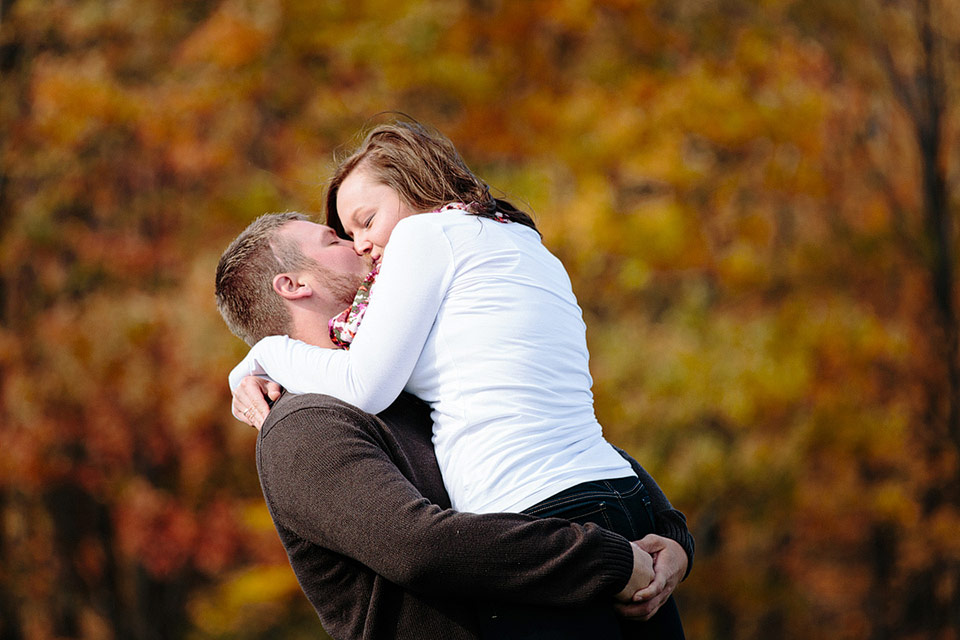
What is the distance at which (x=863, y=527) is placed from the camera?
29.2 ft

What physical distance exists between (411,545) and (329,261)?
0.73 metres

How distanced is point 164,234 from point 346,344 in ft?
23.7

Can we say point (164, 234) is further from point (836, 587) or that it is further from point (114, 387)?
point (836, 587)

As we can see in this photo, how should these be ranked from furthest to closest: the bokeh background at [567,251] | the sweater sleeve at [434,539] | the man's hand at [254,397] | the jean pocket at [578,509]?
the bokeh background at [567,251], the man's hand at [254,397], the jean pocket at [578,509], the sweater sleeve at [434,539]

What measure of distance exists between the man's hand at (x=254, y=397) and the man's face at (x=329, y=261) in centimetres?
23

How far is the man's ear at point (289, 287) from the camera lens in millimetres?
2039

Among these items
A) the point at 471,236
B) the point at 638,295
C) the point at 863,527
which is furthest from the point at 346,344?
the point at 863,527

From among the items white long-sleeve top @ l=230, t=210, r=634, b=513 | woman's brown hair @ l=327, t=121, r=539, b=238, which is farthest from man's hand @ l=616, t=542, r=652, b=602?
woman's brown hair @ l=327, t=121, r=539, b=238

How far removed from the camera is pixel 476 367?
1761 millimetres

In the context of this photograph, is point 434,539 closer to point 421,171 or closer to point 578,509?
point 578,509

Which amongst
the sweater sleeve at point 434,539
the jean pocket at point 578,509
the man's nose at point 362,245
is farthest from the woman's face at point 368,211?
the jean pocket at point 578,509

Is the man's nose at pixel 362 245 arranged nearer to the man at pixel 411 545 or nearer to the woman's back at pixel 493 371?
the woman's back at pixel 493 371

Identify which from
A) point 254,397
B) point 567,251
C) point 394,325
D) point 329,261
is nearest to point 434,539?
point 394,325

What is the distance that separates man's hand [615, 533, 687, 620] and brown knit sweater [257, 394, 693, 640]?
77mm
